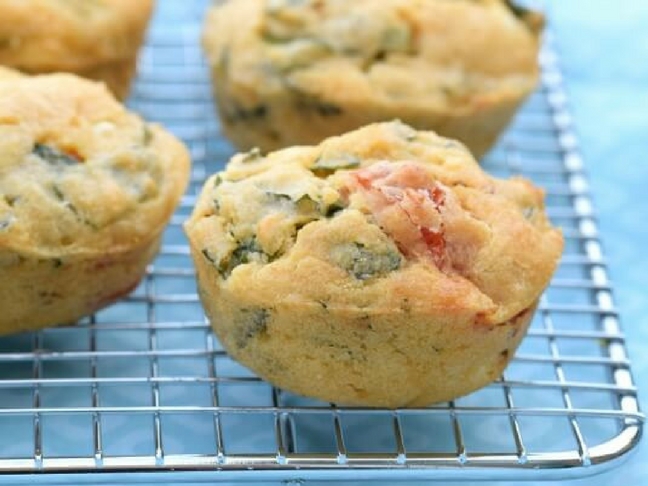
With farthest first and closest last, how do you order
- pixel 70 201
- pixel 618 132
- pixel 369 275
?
pixel 618 132, pixel 70 201, pixel 369 275

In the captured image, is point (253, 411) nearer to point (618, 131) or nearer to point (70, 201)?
point (70, 201)

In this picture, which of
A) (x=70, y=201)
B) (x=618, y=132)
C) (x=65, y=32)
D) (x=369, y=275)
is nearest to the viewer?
(x=369, y=275)

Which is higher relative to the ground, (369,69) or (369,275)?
(369,275)

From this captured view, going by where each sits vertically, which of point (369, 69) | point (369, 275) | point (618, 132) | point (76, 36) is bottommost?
point (76, 36)

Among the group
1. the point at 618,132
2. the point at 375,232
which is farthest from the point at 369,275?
the point at 618,132

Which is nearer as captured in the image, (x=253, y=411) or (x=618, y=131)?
(x=253, y=411)

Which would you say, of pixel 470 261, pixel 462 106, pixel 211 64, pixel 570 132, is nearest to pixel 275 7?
pixel 211 64

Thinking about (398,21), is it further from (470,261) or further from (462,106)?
(470,261)
